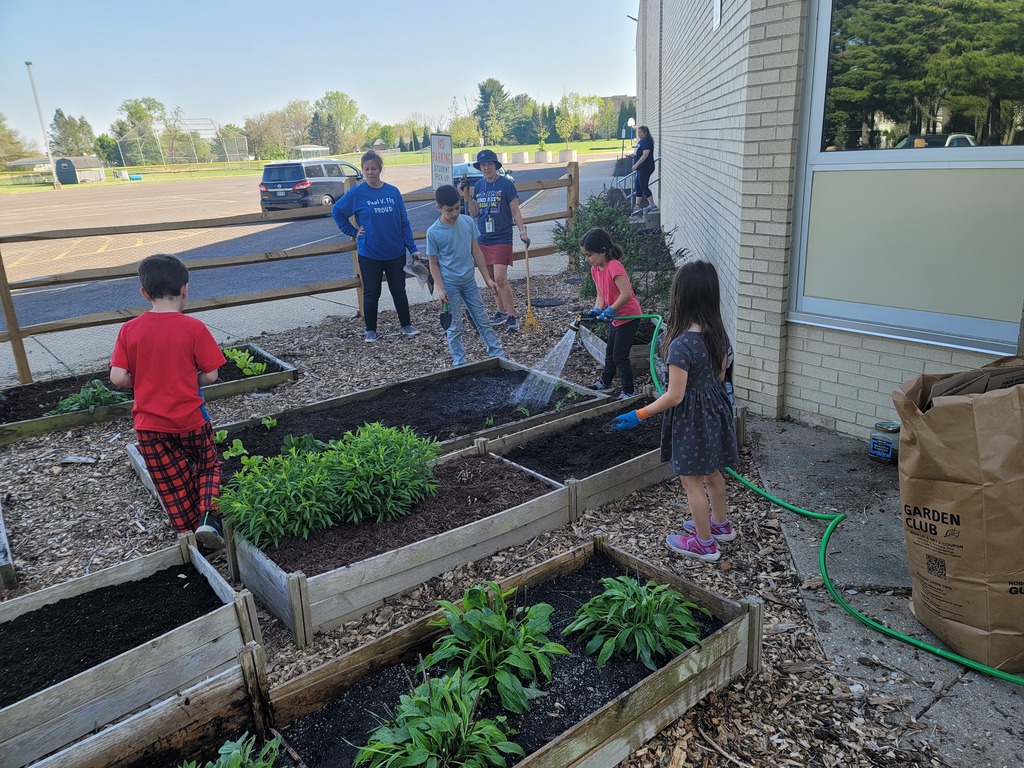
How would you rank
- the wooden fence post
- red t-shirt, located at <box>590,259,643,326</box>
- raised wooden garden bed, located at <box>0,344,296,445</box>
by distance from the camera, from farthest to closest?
1. the wooden fence post
2. raised wooden garden bed, located at <box>0,344,296,445</box>
3. red t-shirt, located at <box>590,259,643,326</box>

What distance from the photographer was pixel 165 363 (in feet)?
12.5

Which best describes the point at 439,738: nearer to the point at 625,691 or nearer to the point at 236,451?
the point at 625,691

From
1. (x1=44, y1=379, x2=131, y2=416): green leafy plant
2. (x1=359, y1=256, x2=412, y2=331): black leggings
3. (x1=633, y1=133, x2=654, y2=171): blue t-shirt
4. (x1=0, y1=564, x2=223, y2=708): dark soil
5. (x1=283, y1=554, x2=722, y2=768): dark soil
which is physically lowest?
(x1=44, y1=379, x2=131, y2=416): green leafy plant

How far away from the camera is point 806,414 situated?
506 centimetres

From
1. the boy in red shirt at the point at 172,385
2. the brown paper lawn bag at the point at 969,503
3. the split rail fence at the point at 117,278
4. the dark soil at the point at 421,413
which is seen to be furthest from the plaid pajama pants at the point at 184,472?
the brown paper lawn bag at the point at 969,503

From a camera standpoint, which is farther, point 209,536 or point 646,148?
point 646,148

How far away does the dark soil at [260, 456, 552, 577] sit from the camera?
354cm

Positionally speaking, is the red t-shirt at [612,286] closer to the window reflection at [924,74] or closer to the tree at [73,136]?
the window reflection at [924,74]

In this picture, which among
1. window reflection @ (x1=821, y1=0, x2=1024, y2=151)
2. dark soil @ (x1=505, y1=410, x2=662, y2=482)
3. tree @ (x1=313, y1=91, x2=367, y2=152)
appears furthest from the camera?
tree @ (x1=313, y1=91, x2=367, y2=152)

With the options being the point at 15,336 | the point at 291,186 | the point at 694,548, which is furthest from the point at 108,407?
the point at 291,186

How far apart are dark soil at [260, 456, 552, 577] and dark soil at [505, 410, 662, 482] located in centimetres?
26

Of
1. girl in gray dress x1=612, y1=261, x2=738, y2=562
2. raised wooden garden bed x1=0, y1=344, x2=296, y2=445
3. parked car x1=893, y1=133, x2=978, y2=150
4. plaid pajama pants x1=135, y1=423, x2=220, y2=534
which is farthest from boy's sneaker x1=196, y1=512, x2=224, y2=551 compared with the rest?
parked car x1=893, y1=133, x2=978, y2=150

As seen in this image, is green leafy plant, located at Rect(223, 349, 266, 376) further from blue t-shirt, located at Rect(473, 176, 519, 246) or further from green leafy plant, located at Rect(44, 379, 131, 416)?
blue t-shirt, located at Rect(473, 176, 519, 246)

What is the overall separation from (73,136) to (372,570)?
9038cm
